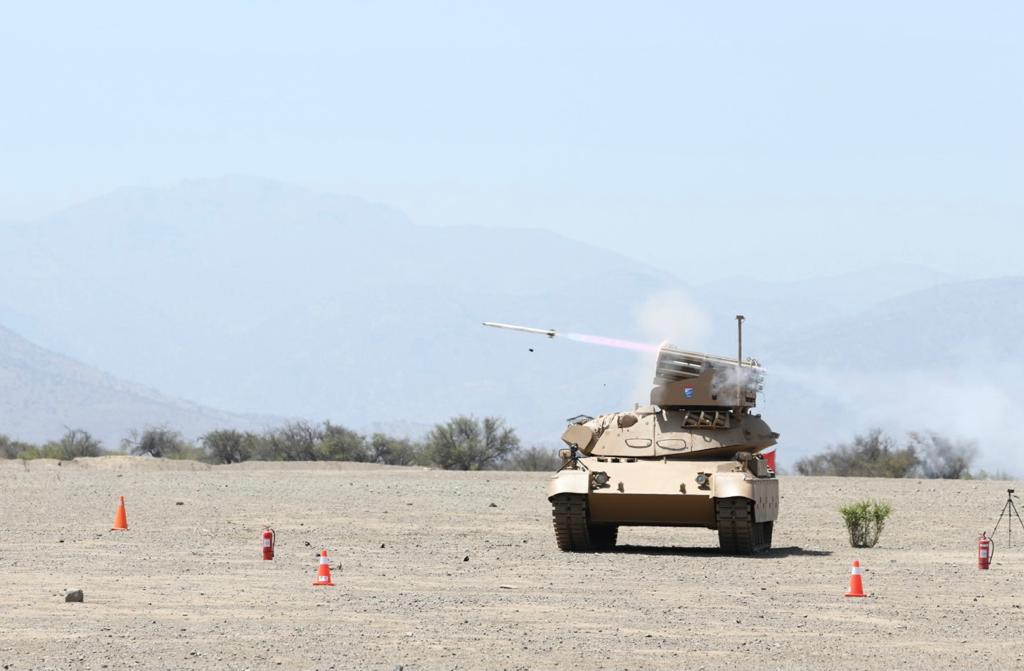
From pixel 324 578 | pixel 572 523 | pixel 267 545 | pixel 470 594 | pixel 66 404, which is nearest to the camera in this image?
pixel 470 594

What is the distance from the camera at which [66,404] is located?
17288 cm

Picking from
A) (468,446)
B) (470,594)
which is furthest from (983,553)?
(468,446)

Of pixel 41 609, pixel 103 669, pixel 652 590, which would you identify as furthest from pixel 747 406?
pixel 103 669

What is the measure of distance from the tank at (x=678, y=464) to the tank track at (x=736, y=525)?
0.01 metres

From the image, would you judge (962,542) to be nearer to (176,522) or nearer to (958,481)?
(176,522)

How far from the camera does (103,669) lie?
46.4 ft

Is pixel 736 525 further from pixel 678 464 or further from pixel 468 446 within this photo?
pixel 468 446

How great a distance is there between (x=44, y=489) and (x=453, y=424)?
2956 centimetres

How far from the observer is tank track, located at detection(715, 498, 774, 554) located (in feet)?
84.1

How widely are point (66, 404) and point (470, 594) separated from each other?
15780 cm

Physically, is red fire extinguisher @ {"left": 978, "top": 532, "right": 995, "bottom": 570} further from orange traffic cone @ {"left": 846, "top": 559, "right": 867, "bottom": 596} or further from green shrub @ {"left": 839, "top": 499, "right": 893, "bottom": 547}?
green shrub @ {"left": 839, "top": 499, "right": 893, "bottom": 547}

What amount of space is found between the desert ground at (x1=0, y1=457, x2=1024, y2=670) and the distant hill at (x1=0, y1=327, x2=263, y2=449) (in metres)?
126

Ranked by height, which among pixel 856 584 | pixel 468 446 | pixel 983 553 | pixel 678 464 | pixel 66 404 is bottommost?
pixel 856 584

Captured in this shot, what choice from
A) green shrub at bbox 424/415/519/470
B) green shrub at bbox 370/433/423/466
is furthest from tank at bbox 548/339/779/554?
green shrub at bbox 370/433/423/466
